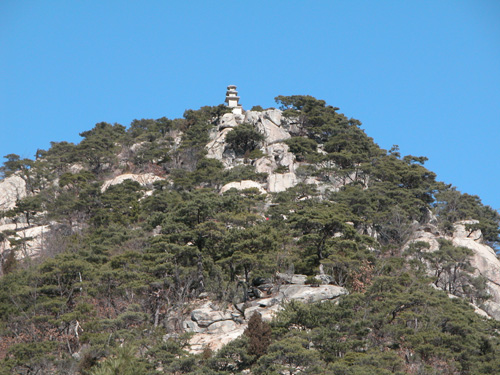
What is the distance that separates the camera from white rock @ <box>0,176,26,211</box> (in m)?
65.9

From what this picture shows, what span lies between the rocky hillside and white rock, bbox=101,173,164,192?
27 centimetres

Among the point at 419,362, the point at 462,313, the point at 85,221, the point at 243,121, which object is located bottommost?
the point at 419,362

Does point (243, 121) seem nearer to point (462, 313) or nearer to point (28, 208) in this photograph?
point (28, 208)

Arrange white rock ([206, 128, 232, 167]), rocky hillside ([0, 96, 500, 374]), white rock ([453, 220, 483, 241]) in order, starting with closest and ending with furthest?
rocky hillside ([0, 96, 500, 374]) < white rock ([453, 220, 483, 241]) < white rock ([206, 128, 232, 167])

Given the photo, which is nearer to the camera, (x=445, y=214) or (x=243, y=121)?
(x=445, y=214)

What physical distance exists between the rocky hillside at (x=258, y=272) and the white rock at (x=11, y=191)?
0.66 m

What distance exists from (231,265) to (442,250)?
52.3 ft

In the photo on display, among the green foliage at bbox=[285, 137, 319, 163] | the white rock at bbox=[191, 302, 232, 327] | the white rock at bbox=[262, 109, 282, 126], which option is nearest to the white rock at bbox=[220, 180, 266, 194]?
the green foliage at bbox=[285, 137, 319, 163]

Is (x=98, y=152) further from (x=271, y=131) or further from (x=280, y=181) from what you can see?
(x=280, y=181)

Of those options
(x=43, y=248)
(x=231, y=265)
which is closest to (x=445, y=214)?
(x=231, y=265)

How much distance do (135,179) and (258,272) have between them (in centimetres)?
2962

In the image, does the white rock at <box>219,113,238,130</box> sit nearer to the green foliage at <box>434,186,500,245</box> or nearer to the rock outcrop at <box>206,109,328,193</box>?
the rock outcrop at <box>206,109,328,193</box>

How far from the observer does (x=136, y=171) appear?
68.4 m

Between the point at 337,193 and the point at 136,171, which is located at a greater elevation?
the point at 136,171
